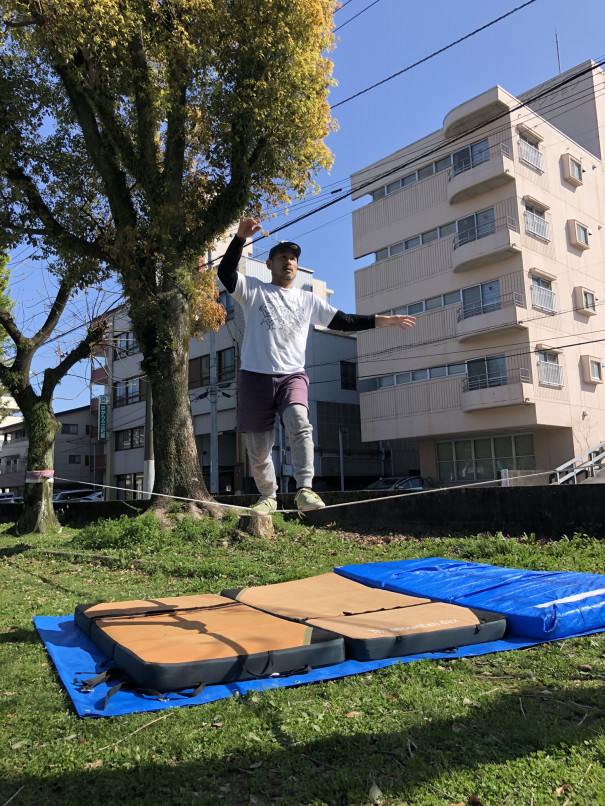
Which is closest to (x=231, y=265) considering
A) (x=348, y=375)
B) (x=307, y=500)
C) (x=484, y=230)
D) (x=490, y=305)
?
(x=307, y=500)

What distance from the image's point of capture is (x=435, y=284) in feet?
87.6

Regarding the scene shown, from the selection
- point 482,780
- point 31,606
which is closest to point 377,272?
point 31,606

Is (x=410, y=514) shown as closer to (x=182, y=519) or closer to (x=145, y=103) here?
(x=182, y=519)

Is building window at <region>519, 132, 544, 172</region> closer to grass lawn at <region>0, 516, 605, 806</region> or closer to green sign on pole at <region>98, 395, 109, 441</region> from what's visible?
grass lawn at <region>0, 516, 605, 806</region>

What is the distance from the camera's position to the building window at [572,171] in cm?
2666

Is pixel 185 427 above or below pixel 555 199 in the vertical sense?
below

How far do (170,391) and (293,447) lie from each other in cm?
722

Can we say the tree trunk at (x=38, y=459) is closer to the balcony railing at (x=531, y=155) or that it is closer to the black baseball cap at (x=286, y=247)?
the black baseball cap at (x=286, y=247)

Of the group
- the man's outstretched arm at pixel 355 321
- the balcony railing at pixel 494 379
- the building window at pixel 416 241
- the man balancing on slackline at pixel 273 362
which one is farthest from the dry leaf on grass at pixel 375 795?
the building window at pixel 416 241

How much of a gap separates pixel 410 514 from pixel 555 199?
67.6ft

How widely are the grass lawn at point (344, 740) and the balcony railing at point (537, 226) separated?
74.8ft

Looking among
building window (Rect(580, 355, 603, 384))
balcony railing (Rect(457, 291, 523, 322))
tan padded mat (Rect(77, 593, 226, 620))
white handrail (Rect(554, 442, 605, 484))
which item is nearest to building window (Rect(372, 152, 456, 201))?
balcony railing (Rect(457, 291, 523, 322))

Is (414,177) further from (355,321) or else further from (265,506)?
(265,506)

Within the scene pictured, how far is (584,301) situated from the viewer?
2675cm
